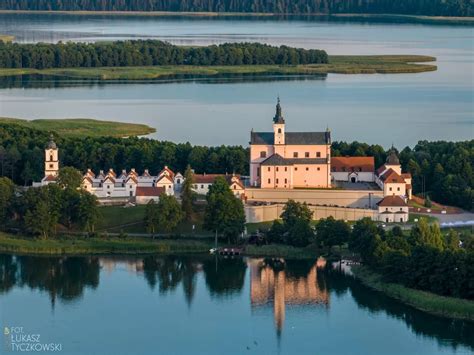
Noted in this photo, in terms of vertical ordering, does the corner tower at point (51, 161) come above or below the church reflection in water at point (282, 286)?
above

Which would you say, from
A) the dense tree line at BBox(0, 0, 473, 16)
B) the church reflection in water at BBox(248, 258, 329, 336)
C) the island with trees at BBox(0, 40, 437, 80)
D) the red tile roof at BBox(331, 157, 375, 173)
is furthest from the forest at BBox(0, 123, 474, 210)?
the dense tree line at BBox(0, 0, 473, 16)

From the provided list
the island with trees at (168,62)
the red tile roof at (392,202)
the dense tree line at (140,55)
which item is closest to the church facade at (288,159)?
the red tile roof at (392,202)

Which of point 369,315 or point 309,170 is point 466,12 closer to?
point 309,170

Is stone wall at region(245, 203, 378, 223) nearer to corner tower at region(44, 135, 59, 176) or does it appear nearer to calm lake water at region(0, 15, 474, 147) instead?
corner tower at region(44, 135, 59, 176)

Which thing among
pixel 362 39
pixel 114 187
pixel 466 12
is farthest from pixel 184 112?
pixel 466 12

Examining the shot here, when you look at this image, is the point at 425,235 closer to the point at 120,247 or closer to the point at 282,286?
the point at 282,286

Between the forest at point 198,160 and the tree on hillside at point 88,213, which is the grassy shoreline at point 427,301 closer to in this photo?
the tree on hillside at point 88,213
